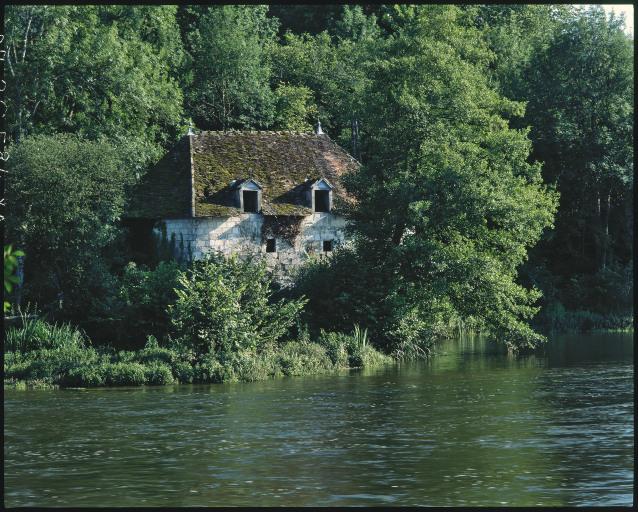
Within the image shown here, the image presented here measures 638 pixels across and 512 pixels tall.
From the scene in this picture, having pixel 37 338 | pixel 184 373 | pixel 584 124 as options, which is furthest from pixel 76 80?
pixel 584 124

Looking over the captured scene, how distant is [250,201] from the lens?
48344mm

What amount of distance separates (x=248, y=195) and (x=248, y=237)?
5.51 feet

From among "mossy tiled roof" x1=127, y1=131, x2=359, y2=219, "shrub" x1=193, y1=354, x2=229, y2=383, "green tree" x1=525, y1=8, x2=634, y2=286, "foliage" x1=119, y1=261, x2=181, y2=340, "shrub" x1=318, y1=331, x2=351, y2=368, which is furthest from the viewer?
"green tree" x1=525, y1=8, x2=634, y2=286

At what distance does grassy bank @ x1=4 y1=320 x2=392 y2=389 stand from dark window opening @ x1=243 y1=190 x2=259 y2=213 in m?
9.00

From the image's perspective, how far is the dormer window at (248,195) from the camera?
156 ft

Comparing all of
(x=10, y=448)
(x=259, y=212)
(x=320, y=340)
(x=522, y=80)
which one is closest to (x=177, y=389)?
(x=320, y=340)

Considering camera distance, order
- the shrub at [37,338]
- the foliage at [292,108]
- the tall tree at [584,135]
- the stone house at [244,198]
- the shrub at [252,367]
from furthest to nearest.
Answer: the foliage at [292,108] → the tall tree at [584,135] → the stone house at [244,198] → the shrub at [37,338] → the shrub at [252,367]

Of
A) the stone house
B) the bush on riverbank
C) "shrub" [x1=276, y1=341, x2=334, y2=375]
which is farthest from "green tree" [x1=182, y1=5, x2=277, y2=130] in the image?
"shrub" [x1=276, y1=341, x2=334, y2=375]

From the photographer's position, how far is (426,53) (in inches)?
1681

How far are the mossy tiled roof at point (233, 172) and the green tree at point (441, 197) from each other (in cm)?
482

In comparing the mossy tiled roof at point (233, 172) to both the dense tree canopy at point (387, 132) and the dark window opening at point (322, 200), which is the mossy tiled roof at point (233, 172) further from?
the dense tree canopy at point (387, 132)

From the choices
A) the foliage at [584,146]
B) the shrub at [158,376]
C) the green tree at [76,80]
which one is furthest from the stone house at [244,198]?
the foliage at [584,146]

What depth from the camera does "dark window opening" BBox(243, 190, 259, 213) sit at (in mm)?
48156

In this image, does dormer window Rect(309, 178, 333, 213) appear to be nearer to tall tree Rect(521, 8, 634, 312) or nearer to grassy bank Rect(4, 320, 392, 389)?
grassy bank Rect(4, 320, 392, 389)
